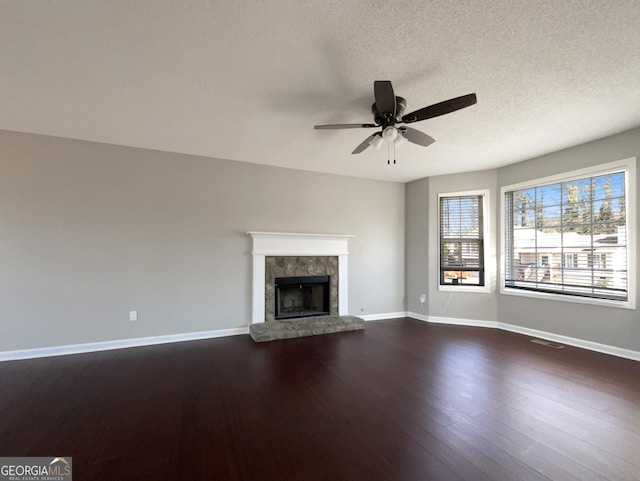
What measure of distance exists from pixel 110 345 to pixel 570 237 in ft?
20.7

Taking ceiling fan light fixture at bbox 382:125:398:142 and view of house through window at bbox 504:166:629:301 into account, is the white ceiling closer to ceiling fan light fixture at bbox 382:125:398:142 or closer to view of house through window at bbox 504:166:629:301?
ceiling fan light fixture at bbox 382:125:398:142

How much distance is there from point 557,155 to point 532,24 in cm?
298

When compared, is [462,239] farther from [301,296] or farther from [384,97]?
[384,97]

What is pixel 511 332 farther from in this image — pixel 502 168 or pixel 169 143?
pixel 169 143

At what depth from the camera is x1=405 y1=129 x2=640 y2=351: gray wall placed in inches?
131

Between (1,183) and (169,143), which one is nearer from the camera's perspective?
(1,183)

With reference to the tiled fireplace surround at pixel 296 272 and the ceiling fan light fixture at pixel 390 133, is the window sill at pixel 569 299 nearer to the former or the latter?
Answer: the tiled fireplace surround at pixel 296 272

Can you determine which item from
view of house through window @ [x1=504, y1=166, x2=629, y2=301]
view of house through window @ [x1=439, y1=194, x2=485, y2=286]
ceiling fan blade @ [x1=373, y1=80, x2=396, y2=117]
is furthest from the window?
ceiling fan blade @ [x1=373, y1=80, x2=396, y2=117]

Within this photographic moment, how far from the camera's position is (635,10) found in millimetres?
1622

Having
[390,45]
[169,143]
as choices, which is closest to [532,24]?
[390,45]

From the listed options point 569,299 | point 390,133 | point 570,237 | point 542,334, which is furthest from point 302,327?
point 570,237

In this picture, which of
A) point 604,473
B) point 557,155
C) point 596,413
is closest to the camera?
point 604,473

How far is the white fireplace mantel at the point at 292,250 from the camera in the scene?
425cm

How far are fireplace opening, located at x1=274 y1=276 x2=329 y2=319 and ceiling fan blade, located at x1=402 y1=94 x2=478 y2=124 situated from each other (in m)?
3.07
